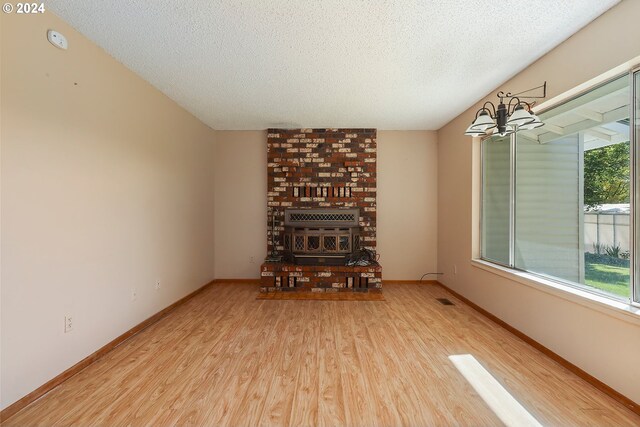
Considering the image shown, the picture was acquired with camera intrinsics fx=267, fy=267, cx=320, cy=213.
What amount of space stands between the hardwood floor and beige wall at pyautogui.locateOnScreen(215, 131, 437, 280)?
152 cm

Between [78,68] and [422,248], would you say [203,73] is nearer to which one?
[78,68]

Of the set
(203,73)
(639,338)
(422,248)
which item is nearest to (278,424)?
(639,338)

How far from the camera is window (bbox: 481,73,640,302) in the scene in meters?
1.80

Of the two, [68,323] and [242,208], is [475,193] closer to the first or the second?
[242,208]

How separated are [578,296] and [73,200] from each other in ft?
12.2

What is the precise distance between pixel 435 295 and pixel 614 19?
10.6ft

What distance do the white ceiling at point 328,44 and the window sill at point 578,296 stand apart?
5.64ft

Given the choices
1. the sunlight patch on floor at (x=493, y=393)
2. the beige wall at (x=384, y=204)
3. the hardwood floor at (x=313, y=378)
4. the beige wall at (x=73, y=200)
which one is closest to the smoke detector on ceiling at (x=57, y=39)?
the beige wall at (x=73, y=200)

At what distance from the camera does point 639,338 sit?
1564 millimetres

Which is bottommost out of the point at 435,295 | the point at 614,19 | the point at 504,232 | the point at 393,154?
the point at 435,295

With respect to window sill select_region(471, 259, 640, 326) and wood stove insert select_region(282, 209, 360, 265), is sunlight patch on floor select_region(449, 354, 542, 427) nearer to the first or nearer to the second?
window sill select_region(471, 259, 640, 326)

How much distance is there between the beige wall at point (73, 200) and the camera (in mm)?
1560

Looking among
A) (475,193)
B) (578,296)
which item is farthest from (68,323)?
(475,193)

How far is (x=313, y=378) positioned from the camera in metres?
1.89
